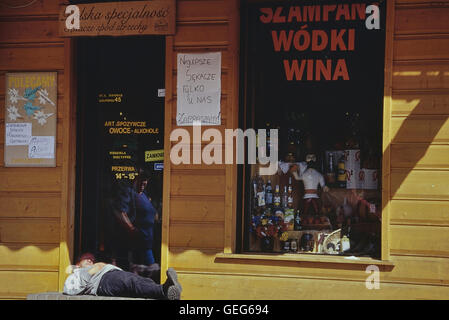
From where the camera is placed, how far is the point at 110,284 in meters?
5.53

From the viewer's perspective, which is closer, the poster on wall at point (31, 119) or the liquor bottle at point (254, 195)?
the liquor bottle at point (254, 195)

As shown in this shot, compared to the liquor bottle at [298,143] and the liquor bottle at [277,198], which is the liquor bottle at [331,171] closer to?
the liquor bottle at [298,143]

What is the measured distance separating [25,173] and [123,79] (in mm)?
1500

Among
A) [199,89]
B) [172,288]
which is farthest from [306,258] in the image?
[199,89]

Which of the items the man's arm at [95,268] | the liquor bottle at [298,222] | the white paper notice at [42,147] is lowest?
the man's arm at [95,268]

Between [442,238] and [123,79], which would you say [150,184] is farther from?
[442,238]

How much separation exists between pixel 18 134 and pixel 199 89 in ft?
6.80

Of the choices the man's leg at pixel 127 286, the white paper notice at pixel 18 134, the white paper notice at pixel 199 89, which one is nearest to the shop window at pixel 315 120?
the white paper notice at pixel 199 89

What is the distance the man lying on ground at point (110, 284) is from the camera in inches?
213

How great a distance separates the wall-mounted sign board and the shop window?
85 centimetres

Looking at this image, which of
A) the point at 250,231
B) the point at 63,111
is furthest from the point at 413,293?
the point at 63,111

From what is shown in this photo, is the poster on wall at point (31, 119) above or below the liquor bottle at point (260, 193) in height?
above

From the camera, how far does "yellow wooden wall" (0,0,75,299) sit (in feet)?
19.5

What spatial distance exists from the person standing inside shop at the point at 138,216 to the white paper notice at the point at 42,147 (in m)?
0.88
